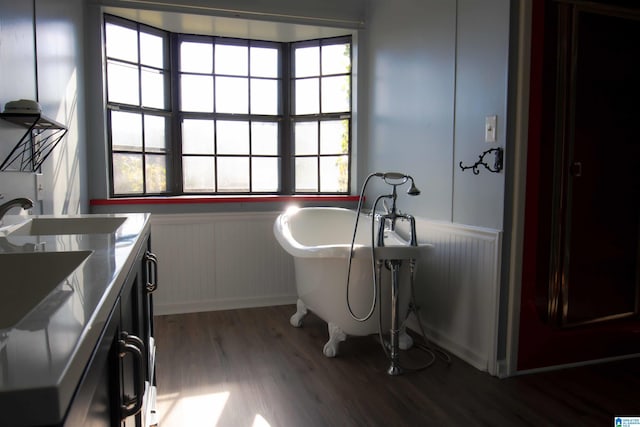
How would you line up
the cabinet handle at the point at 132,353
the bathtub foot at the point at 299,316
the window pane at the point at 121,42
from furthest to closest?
the window pane at the point at 121,42 → the bathtub foot at the point at 299,316 → the cabinet handle at the point at 132,353

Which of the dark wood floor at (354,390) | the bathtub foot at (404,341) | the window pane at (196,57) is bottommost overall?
the dark wood floor at (354,390)

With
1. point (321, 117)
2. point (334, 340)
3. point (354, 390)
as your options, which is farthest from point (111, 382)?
point (321, 117)

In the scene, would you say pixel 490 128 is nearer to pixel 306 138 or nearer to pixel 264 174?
pixel 306 138

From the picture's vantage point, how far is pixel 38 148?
77.1 inches

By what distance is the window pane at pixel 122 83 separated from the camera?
3.30 metres

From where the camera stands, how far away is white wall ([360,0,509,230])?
232cm

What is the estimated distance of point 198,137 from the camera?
3.72 meters

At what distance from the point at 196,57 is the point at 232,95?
16.0 inches

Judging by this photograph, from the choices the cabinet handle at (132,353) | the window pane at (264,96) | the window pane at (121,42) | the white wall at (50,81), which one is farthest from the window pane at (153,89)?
the cabinet handle at (132,353)

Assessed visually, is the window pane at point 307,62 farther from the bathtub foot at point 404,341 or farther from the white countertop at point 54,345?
the white countertop at point 54,345

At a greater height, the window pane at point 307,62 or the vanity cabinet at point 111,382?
the window pane at point 307,62

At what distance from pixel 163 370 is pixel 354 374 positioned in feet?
3.35

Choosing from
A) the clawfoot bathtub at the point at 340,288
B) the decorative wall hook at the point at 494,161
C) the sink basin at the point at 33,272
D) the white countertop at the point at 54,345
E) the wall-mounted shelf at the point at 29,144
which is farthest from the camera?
the clawfoot bathtub at the point at 340,288

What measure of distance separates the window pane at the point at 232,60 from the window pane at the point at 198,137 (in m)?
0.46
